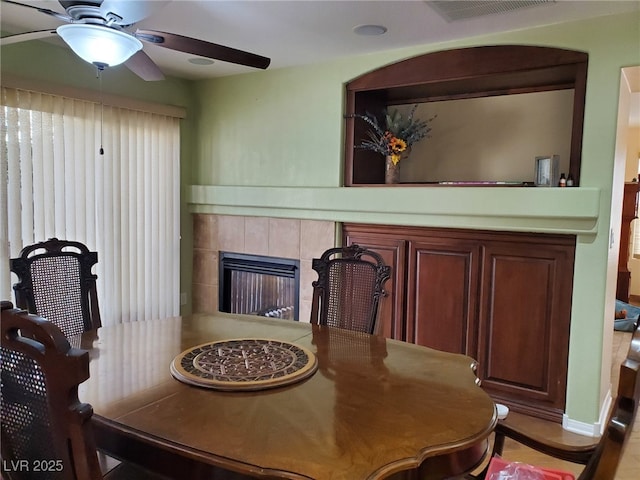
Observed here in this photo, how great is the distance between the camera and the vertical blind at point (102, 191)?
3195 millimetres

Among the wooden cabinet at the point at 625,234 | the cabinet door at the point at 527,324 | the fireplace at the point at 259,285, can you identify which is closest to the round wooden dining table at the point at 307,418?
the cabinet door at the point at 527,324

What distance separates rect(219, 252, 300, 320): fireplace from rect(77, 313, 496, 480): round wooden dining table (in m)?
2.07

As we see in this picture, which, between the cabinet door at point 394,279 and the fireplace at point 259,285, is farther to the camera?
the fireplace at point 259,285

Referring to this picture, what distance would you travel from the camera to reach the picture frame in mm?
3000

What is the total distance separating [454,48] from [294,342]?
2.18 metres

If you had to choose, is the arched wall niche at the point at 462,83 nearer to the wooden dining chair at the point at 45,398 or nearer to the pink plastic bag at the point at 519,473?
the pink plastic bag at the point at 519,473

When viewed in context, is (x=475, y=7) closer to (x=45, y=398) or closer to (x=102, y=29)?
(x=102, y=29)

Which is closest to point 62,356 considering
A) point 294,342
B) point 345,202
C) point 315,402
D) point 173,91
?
point 315,402

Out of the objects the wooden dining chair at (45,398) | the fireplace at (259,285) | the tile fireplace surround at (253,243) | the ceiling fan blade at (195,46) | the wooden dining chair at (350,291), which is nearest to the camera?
the wooden dining chair at (45,398)

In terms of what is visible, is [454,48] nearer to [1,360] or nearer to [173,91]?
[173,91]

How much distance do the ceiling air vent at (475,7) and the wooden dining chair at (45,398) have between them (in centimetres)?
230

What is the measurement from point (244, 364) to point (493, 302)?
6.51 feet

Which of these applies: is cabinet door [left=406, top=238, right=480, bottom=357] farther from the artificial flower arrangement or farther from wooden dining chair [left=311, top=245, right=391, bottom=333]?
wooden dining chair [left=311, top=245, right=391, bottom=333]

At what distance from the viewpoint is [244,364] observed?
70.7 inches
